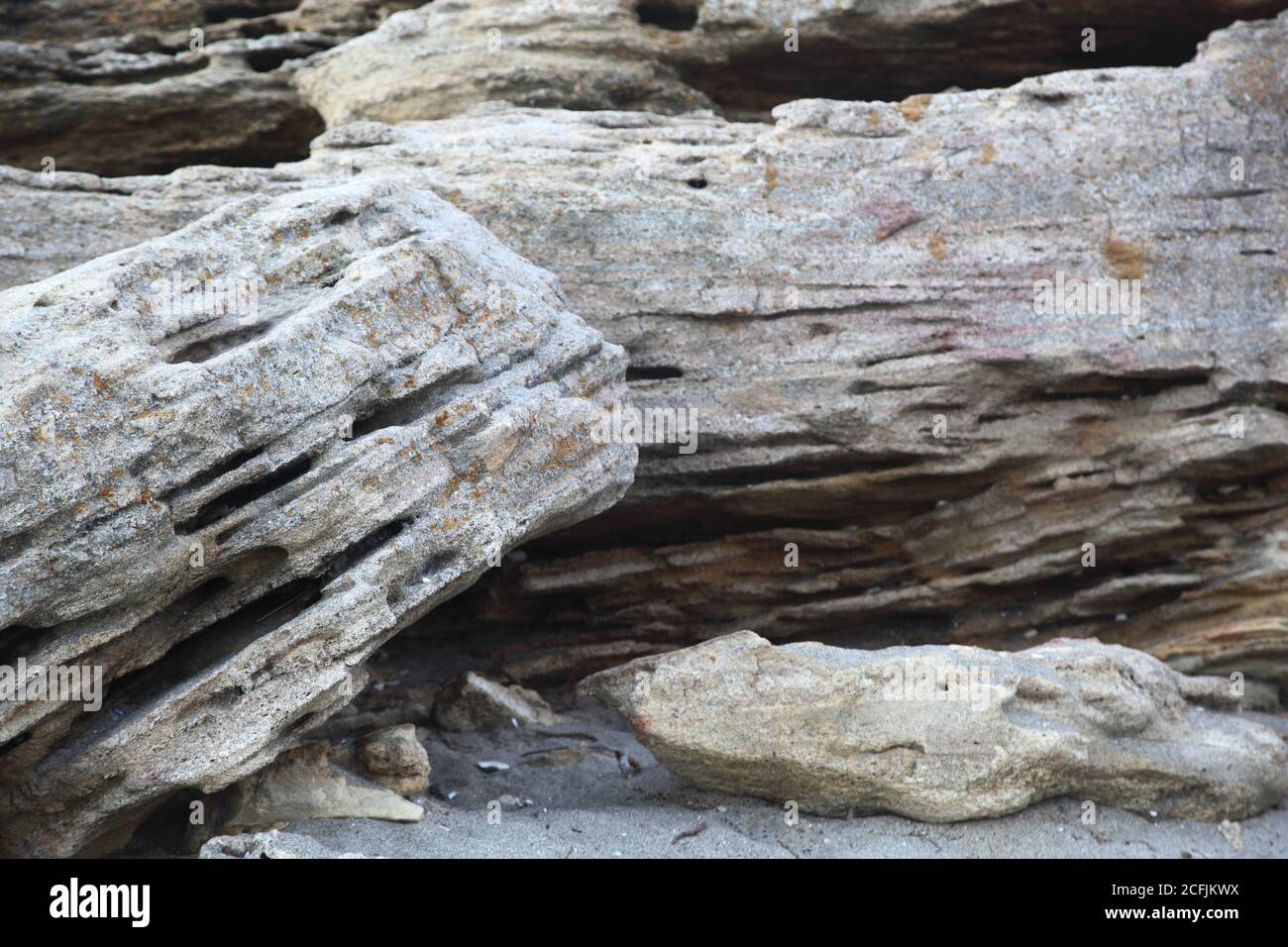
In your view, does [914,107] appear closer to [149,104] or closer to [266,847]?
[149,104]

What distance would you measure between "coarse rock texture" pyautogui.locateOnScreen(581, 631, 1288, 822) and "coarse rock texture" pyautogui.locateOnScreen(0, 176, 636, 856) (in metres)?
1.75

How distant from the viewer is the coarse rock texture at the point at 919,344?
12.4m

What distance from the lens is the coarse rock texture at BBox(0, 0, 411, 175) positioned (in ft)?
50.5

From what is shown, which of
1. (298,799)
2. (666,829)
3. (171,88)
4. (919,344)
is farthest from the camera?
(171,88)

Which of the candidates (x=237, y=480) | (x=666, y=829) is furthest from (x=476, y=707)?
(x=237, y=480)

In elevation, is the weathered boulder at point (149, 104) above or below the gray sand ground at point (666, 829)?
above

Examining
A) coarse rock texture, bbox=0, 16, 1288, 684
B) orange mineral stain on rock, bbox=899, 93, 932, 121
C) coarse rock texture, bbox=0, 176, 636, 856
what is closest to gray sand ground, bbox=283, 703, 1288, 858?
coarse rock texture, bbox=0, 176, 636, 856

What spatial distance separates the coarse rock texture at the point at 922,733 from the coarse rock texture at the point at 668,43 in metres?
7.13

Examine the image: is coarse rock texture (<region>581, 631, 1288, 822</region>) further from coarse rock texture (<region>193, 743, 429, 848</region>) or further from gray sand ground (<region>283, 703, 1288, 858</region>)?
coarse rock texture (<region>193, 743, 429, 848</region>)

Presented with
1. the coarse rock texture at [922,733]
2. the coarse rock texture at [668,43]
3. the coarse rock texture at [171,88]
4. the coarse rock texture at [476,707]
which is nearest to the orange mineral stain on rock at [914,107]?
the coarse rock texture at [668,43]

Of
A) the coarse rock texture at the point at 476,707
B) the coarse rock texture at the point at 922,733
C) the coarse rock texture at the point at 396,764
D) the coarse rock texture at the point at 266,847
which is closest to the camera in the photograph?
the coarse rock texture at the point at 266,847

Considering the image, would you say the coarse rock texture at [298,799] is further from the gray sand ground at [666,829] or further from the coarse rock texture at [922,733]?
the coarse rock texture at [922,733]

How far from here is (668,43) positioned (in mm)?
14594

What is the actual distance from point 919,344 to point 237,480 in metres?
6.57
